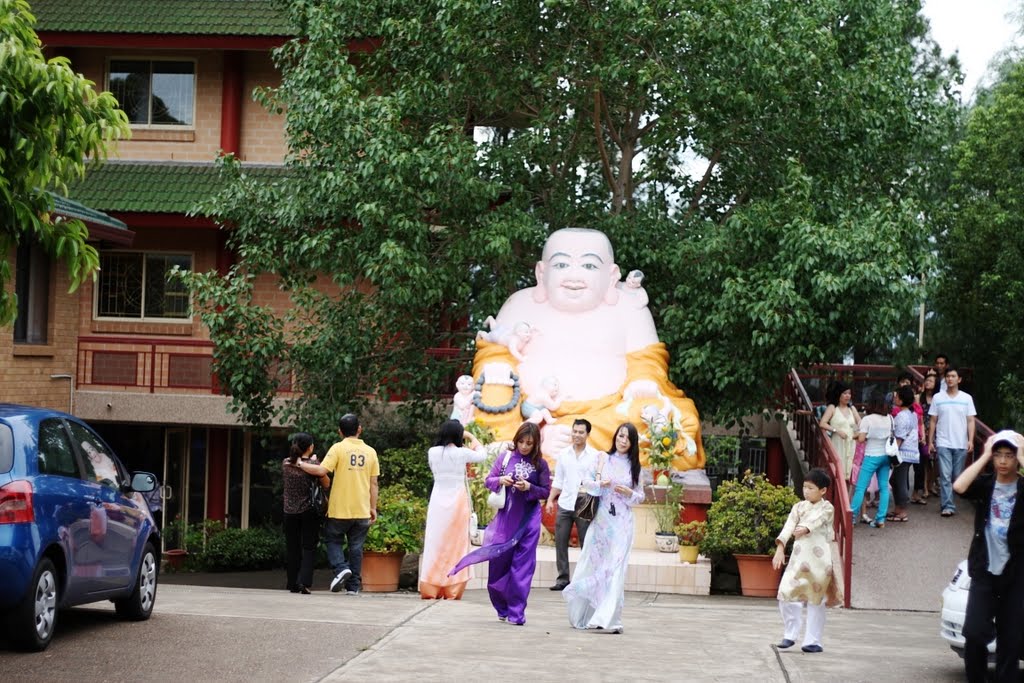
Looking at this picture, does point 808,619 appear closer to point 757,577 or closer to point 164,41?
point 757,577

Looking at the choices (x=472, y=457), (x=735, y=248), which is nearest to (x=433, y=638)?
(x=472, y=457)

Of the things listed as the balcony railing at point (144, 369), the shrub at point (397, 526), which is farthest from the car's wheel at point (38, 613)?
the balcony railing at point (144, 369)

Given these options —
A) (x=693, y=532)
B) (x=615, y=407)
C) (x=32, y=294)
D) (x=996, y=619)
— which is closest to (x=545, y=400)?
(x=615, y=407)

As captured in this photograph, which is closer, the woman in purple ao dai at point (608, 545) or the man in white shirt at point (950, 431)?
the woman in purple ao dai at point (608, 545)

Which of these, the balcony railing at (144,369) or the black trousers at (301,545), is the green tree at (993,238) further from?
the black trousers at (301,545)

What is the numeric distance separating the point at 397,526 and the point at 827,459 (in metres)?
5.46

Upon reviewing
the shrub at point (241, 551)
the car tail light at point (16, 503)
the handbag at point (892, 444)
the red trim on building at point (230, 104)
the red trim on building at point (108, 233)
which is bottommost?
the shrub at point (241, 551)

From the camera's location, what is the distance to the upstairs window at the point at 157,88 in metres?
25.9

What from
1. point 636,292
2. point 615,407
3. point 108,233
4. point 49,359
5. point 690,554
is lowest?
point 690,554

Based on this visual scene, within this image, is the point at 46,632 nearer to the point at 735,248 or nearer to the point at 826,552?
the point at 826,552

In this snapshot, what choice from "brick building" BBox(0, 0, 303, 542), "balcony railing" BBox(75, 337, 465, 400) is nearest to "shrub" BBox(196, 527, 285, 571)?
"brick building" BBox(0, 0, 303, 542)

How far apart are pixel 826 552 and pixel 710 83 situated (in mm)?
9069

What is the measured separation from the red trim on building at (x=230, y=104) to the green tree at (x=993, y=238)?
11.7 m

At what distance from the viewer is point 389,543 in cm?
1530
